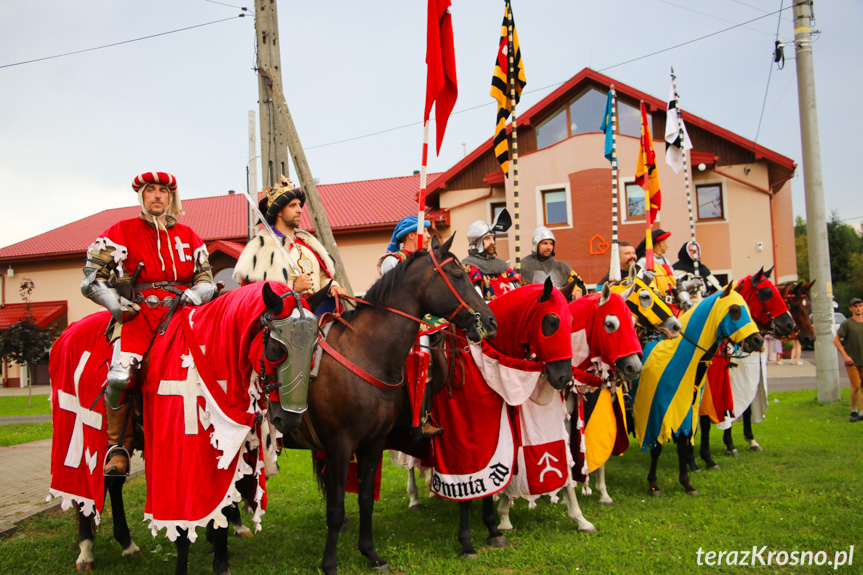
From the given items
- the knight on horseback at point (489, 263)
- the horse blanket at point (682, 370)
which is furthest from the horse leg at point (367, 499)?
the horse blanket at point (682, 370)

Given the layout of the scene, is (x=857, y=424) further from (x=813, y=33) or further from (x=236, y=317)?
(x=236, y=317)

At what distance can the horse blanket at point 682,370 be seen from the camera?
6.33 meters

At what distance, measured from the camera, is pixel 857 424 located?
32.5ft

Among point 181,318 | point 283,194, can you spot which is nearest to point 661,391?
point 283,194

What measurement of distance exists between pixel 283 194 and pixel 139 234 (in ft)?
3.97

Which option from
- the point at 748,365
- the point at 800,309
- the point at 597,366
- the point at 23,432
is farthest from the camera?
the point at 23,432

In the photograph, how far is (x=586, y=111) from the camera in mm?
20875

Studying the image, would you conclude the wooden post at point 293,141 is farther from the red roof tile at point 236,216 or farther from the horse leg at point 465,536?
the red roof tile at point 236,216

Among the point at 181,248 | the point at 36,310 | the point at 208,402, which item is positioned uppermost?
the point at 36,310

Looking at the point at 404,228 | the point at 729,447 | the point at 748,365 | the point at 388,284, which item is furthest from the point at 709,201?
the point at 388,284

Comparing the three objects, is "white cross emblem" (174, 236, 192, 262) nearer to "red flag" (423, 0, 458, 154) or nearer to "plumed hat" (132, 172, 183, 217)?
"plumed hat" (132, 172, 183, 217)

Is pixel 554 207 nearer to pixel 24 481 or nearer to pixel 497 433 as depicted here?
pixel 497 433

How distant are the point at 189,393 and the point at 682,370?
16.3ft

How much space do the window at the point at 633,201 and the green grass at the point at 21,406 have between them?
56.4ft
